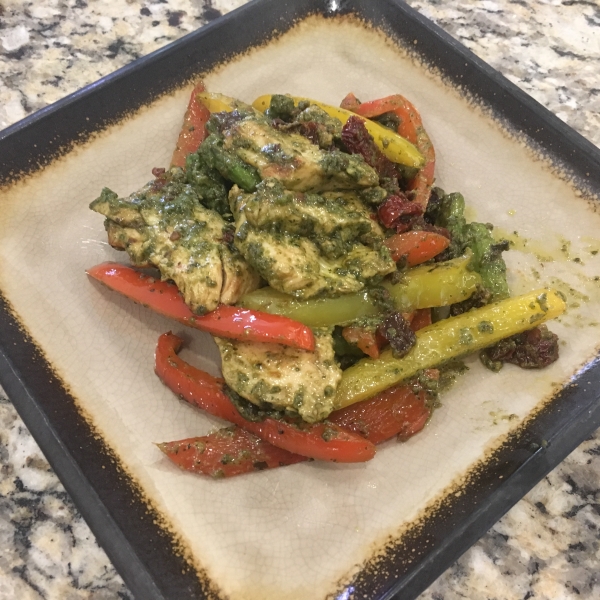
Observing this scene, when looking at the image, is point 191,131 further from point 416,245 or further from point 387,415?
point 387,415

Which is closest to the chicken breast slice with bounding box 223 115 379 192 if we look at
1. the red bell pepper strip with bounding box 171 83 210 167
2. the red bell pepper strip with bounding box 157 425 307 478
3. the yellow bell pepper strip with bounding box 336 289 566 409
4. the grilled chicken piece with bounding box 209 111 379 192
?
the grilled chicken piece with bounding box 209 111 379 192

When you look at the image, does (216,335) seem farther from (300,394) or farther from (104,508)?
(104,508)

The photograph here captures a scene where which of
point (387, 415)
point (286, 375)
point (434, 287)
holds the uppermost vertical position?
point (434, 287)

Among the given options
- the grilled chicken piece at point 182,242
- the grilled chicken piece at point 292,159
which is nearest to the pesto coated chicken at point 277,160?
the grilled chicken piece at point 292,159

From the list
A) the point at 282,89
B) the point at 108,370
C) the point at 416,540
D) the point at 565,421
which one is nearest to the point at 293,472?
the point at 416,540

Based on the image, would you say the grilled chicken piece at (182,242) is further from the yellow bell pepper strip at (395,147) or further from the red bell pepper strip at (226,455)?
the yellow bell pepper strip at (395,147)

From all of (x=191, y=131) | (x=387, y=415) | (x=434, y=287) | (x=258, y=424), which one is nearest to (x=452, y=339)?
(x=434, y=287)
